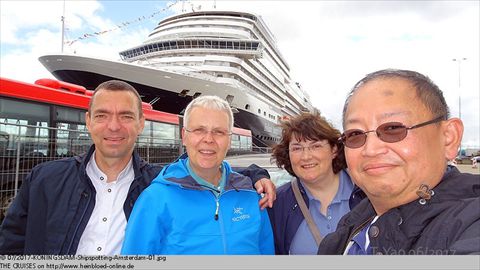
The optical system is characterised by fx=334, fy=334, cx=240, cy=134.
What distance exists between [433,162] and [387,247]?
0.38m

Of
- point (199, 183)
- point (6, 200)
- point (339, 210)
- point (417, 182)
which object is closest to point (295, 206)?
point (339, 210)

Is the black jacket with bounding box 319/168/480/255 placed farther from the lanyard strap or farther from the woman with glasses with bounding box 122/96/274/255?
the lanyard strap

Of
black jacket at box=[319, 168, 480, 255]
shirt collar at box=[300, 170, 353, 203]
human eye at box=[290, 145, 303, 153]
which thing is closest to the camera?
black jacket at box=[319, 168, 480, 255]

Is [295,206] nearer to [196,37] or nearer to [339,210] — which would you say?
[339,210]

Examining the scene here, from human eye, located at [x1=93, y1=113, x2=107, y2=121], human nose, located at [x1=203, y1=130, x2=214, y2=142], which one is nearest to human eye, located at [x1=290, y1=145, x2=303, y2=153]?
human nose, located at [x1=203, y1=130, x2=214, y2=142]

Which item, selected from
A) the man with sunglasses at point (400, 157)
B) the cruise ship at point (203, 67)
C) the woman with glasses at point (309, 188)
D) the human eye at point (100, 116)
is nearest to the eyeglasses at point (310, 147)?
the woman with glasses at point (309, 188)

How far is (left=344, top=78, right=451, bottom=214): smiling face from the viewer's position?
1.31m

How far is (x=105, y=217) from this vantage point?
6.97ft

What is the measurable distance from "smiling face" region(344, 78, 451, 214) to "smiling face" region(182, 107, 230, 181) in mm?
846

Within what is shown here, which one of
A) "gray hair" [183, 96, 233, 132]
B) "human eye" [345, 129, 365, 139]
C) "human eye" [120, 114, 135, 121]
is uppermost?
"gray hair" [183, 96, 233, 132]

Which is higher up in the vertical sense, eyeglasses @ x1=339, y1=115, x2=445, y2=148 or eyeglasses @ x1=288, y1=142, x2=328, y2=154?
eyeglasses @ x1=339, y1=115, x2=445, y2=148

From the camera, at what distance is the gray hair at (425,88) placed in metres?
1.36

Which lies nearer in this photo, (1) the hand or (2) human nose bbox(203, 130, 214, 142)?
(2) human nose bbox(203, 130, 214, 142)

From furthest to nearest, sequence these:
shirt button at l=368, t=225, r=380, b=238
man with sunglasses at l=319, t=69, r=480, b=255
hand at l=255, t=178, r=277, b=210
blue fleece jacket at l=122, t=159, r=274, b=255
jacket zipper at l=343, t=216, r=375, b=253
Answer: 1. hand at l=255, t=178, r=277, b=210
2. blue fleece jacket at l=122, t=159, r=274, b=255
3. jacket zipper at l=343, t=216, r=375, b=253
4. shirt button at l=368, t=225, r=380, b=238
5. man with sunglasses at l=319, t=69, r=480, b=255
